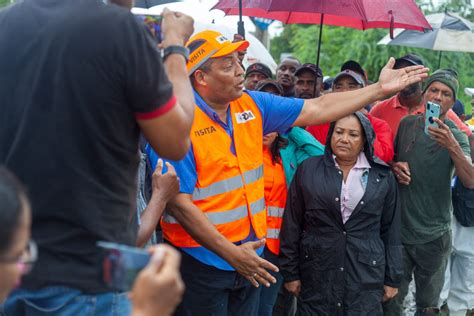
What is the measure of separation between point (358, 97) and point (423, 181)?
5.44 feet

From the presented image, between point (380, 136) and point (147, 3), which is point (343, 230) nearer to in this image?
point (380, 136)

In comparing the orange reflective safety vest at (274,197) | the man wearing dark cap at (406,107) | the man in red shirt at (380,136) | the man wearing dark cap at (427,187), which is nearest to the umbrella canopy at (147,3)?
the man in red shirt at (380,136)

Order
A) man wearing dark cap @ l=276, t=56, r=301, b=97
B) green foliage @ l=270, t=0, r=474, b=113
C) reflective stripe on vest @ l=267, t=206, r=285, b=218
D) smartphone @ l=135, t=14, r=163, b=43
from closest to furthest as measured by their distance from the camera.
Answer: smartphone @ l=135, t=14, r=163, b=43
reflective stripe on vest @ l=267, t=206, r=285, b=218
man wearing dark cap @ l=276, t=56, r=301, b=97
green foliage @ l=270, t=0, r=474, b=113

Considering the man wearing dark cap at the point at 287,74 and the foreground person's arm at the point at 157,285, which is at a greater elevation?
the foreground person's arm at the point at 157,285

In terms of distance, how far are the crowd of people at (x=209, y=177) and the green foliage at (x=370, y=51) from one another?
9.13 meters

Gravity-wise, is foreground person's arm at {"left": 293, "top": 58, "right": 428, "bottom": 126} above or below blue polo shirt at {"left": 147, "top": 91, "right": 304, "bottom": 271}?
above

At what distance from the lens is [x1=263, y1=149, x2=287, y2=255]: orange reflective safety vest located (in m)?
4.95

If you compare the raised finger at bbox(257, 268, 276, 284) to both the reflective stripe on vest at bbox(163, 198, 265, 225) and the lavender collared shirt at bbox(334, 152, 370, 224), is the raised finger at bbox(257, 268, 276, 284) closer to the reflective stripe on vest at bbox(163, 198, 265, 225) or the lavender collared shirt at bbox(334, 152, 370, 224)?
the reflective stripe on vest at bbox(163, 198, 265, 225)

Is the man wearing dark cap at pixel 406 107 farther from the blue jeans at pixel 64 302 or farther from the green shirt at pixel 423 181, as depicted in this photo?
the blue jeans at pixel 64 302

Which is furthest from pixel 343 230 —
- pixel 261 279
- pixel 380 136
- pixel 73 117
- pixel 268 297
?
pixel 73 117

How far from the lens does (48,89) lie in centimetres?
215

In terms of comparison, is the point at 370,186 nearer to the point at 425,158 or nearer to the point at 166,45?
the point at 425,158

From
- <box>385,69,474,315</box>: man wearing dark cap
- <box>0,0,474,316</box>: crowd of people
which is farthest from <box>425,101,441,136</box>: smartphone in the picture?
<box>385,69,474,315</box>: man wearing dark cap

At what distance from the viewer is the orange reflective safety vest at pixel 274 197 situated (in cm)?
495
